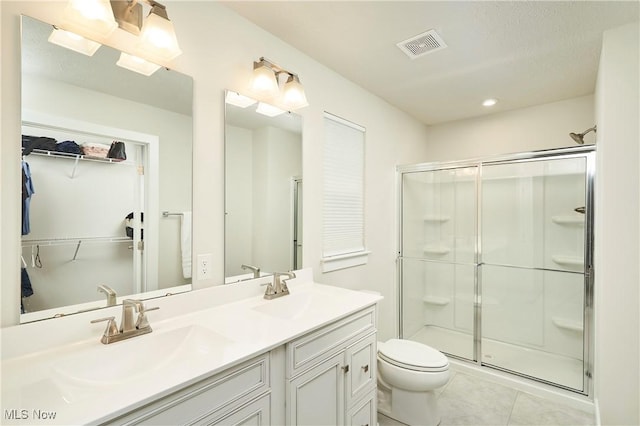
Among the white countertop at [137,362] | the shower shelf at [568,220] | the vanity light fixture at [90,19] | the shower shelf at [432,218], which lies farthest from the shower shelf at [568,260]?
the vanity light fixture at [90,19]

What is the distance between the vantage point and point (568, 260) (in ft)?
8.30

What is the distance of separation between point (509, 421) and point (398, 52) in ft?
8.59

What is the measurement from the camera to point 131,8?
1270mm

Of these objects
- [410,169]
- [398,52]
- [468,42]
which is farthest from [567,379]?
[398,52]

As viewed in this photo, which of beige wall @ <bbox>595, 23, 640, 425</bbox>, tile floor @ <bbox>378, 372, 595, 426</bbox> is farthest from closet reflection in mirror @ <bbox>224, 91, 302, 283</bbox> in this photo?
beige wall @ <bbox>595, 23, 640, 425</bbox>

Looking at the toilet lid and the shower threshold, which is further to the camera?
the shower threshold

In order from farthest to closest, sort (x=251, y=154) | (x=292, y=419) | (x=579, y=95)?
(x=579, y=95)
(x=251, y=154)
(x=292, y=419)

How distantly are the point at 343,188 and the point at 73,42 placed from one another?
1.77m

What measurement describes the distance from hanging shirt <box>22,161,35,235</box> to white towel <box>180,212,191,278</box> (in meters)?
0.55

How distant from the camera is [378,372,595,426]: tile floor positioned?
80.7 inches

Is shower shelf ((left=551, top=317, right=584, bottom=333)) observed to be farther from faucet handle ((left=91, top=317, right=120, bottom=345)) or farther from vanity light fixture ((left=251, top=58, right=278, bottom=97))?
faucet handle ((left=91, top=317, right=120, bottom=345))

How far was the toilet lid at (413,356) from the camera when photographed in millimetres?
1890

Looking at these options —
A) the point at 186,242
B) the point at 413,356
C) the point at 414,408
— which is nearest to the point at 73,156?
the point at 186,242

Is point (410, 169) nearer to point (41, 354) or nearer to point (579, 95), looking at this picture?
point (579, 95)
